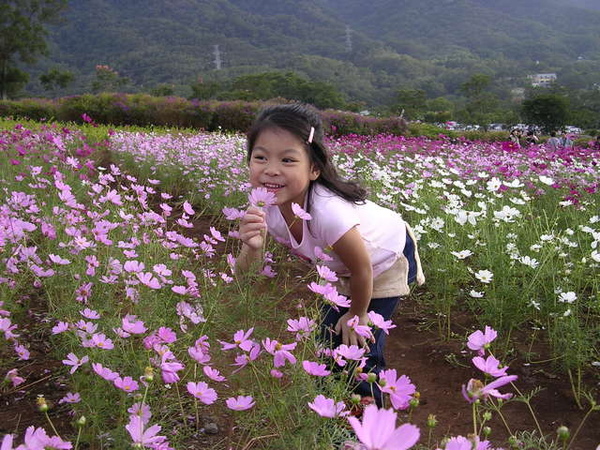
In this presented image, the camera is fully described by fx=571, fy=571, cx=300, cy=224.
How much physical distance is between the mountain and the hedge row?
3480 cm

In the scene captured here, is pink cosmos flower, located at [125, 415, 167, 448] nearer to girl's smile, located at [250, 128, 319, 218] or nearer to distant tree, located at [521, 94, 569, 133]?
girl's smile, located at [250, 128, 319, 218]

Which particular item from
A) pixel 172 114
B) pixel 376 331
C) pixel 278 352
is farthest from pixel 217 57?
pixel 278 352

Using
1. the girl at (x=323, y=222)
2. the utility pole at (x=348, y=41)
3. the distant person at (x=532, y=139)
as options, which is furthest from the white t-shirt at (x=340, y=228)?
the utility pole at (x=348, y=41)

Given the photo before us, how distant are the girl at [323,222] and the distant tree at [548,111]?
107ft

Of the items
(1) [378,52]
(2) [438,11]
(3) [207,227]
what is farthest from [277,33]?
(3) [207,227]

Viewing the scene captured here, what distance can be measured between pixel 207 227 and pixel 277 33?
94.1 m

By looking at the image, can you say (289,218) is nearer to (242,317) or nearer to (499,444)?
(242,317)

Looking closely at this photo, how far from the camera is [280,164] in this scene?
5.50ft

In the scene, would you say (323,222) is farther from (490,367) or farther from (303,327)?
(490,367)

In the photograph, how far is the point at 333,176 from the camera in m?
1.87

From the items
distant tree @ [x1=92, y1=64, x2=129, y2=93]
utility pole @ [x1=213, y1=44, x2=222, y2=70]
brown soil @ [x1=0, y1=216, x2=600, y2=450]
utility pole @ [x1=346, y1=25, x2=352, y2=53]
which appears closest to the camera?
brown soil @ [x1=0, y1=216, x2=600, y2=450]

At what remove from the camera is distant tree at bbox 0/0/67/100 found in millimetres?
32625

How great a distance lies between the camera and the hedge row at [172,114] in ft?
43.6

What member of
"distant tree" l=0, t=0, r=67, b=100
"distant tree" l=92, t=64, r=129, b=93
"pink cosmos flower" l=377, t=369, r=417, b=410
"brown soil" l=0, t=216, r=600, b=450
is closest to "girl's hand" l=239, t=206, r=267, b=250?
"brown soil" l=0, t=216, r=600, b=450
